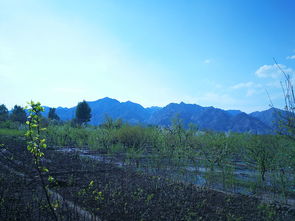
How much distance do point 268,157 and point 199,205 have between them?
11.7 feet

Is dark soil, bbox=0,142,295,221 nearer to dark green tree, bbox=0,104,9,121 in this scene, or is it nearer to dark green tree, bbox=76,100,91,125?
dark green tree, bbox=0,104,9,121

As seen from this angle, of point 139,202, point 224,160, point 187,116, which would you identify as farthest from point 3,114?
point 187,116

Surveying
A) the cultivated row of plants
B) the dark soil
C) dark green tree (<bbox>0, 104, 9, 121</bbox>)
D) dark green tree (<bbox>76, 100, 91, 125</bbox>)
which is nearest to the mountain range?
the dark soil

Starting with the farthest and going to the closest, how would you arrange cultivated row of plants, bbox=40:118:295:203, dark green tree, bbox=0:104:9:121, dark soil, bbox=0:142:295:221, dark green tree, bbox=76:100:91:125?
dark green tree, bbox=76:100:91:125 → dark green tree, bbox=0:104:9:121 → cultivated row of plants, bbox=40:118:295:203 → dark soil, bbox=0:142:295:221

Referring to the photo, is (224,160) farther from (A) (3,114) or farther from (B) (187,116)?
(B) (187,116)

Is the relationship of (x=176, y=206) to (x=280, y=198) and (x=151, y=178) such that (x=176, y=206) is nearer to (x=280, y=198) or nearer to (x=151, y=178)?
(x=151, y=178)

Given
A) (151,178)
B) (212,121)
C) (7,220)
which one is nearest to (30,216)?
(7,220)

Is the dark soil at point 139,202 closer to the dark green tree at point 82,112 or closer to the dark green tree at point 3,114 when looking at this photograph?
the dark green tree at point 3,114

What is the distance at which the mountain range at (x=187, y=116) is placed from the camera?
279 feet

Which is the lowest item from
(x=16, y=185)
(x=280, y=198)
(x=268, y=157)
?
(x=280, y=198)

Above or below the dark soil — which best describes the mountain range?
above

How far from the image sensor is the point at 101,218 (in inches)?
132

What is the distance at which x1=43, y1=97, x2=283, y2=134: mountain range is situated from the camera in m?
85.1

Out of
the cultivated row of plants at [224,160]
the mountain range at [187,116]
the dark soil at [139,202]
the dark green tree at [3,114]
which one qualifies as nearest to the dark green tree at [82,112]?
the mountain range at [187,116]
